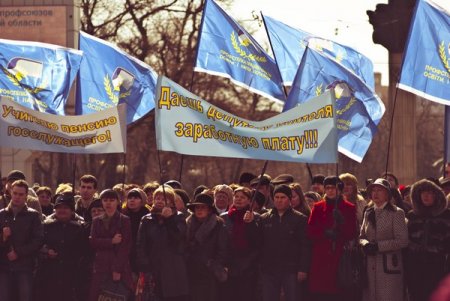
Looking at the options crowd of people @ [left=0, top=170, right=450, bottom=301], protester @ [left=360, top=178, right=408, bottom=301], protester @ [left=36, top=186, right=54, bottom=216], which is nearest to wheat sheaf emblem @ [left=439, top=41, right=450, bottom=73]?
crowd of people @ [left=0, top=170, right=450, bottom=301]

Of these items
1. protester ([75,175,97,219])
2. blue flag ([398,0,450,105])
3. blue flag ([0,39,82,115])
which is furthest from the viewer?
blue flag ([0,39,82,115])

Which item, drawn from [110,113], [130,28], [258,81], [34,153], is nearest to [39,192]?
[110,113]

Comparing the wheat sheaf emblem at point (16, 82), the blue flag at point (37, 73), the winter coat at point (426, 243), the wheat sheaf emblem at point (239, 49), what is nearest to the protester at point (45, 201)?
the blue flag at point (37, 73)

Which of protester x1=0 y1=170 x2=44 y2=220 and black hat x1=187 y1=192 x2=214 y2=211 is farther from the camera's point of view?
protester x1=0 y1=170 x2=44 y2=220

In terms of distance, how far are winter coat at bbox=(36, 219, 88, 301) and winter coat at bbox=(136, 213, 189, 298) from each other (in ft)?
2.49

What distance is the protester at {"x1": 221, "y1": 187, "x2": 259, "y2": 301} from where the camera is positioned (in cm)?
1745

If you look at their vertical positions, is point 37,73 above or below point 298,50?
below

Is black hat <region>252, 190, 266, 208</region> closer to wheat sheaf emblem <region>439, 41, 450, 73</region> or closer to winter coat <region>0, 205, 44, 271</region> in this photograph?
winter coat <region>0, 205, 44, 271</region>

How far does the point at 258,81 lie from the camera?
2180 centimetres

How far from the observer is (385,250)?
55.9 ft

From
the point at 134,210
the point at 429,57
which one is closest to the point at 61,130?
the point at 134,210

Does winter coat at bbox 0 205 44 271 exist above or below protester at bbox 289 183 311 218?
below

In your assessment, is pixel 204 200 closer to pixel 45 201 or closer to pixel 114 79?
pixel 45 201

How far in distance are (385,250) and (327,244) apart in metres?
0.61
